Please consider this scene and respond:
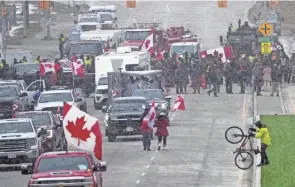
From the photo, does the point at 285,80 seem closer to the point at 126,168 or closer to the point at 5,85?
the point at 5,85

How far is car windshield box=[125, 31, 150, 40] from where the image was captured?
253 ft

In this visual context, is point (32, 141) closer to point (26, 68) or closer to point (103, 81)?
point (103, 81)

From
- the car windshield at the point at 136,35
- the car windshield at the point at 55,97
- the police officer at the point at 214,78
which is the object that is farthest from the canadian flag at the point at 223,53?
the car windshield at the point at 55,97

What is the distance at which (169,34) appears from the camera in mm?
80688

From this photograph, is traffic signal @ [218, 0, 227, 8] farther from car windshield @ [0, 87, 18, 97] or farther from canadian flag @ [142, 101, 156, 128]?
canadian flag @ [142, 101, 156, 128]

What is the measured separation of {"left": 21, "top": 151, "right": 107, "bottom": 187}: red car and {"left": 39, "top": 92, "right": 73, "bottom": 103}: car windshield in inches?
822

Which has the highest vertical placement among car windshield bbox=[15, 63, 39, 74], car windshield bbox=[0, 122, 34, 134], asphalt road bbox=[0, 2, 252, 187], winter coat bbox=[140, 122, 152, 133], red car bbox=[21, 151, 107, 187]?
red car bbox=[21, 151, 107, 187]

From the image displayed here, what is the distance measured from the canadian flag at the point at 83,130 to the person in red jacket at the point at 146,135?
29.7 feet

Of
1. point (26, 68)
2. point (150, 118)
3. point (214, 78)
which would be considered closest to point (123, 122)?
point (150, 118)

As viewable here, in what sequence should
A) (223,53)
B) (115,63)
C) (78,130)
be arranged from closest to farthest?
(78,130) < (115,63) < (223,53)

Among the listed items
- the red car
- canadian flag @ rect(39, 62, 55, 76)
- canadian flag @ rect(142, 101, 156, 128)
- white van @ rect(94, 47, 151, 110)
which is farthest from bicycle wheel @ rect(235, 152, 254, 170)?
canadian flag @ rect(39, 62, 55, 76)

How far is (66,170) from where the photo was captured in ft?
93.6

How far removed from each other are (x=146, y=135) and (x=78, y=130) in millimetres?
9399

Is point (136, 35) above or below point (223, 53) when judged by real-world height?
above
